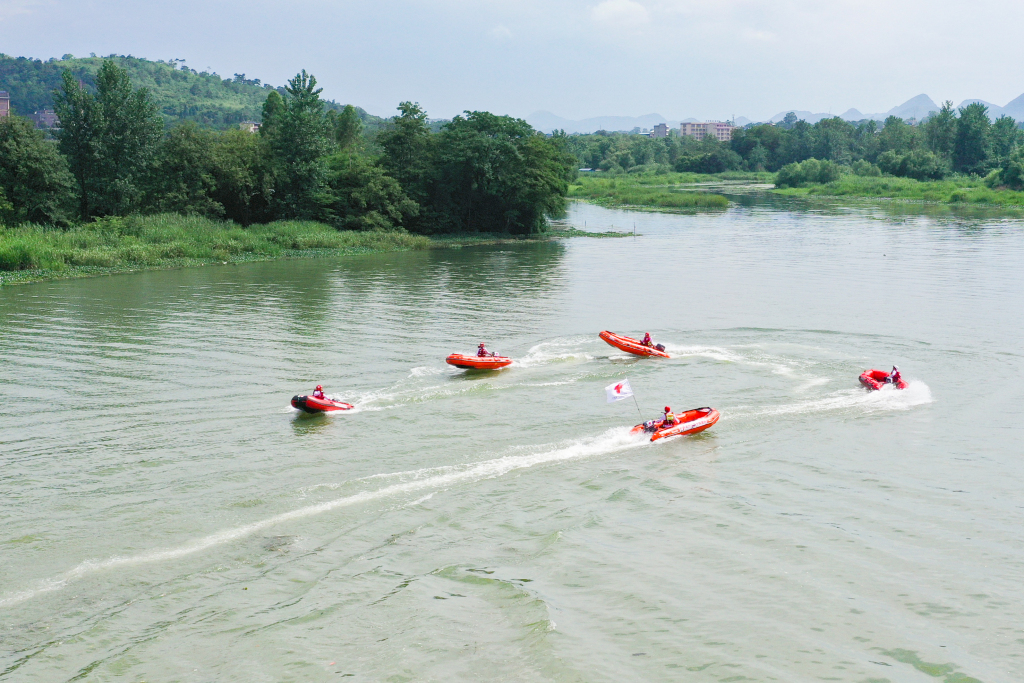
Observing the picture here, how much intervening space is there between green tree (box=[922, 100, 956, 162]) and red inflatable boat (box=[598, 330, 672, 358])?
141 m

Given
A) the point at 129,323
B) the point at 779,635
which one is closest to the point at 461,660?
the point at 779,635

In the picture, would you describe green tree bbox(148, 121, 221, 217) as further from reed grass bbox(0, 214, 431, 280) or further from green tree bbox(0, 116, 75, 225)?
green tree bbox(0, 116, 75, 225)

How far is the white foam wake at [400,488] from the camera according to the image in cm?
1870

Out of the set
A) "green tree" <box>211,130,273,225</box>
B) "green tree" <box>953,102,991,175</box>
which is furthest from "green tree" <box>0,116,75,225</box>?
"green tree" <box>953,102,991,175</box>

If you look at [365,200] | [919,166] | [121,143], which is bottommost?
[365,200]

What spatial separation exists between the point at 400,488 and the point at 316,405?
690cm

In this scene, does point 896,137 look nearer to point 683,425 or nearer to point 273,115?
point 273,115

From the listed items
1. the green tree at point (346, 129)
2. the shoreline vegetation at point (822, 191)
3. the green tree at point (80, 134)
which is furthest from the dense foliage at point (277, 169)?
the shoreline vegetation at point (822, 191)

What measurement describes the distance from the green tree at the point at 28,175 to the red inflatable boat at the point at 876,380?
2563 inches

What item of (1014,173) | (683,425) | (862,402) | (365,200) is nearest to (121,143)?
(365,200)

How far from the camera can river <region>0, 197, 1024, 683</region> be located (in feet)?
53.8

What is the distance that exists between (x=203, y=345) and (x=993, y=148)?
509ft

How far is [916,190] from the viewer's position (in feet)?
435

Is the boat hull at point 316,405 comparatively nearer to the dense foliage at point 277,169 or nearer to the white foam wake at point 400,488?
the white foam wake at point 400,488
